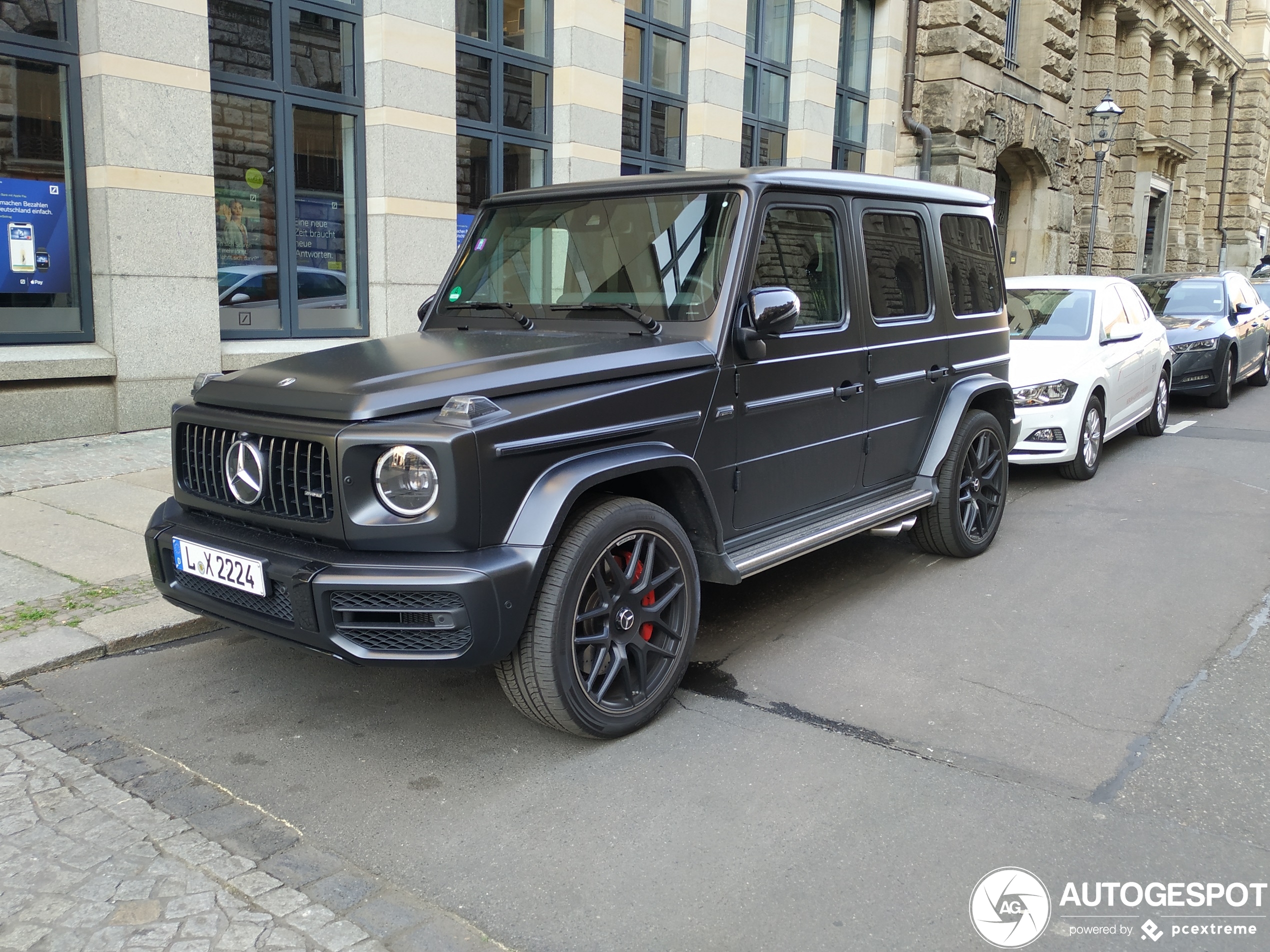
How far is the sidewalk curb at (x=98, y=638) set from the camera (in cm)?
446

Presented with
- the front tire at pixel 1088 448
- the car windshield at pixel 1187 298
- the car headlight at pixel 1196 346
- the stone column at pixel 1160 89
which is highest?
the stone column at pixel 1160 89

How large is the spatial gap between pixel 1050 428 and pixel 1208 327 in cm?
598

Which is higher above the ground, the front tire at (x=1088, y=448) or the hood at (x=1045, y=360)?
the hood at (x=1045, y=360)

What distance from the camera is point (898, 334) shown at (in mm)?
5445

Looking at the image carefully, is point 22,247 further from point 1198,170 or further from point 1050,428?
point 1198,170

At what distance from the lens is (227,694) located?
14.0 feet

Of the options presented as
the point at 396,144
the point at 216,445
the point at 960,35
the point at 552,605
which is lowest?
the point at 552,605

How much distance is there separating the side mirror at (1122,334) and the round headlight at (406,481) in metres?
7.06

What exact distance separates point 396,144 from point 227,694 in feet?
25.0

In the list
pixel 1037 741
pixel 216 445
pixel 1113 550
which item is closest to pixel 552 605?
pixel 216 445

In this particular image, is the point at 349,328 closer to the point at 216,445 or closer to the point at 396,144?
the point at 396,144

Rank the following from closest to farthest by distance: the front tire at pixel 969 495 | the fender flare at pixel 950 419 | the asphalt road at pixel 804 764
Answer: the asphalt road at pixel 804 764
the fender flare at pixel 950 419
the front tire at pixel 969 495

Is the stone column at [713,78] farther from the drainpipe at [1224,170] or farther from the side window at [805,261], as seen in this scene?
the drainpipe at [1224,170]

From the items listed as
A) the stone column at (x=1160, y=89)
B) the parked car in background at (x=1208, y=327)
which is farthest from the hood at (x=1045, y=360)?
the stone column at (x=1160, y=89)
